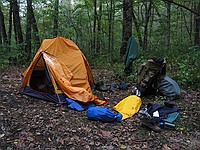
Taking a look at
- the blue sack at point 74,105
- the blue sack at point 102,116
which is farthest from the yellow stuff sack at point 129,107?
the blue sack at point 74,105

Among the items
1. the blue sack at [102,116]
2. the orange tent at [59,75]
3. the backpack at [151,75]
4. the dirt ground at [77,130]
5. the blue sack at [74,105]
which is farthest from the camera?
the backpack at [151,75]

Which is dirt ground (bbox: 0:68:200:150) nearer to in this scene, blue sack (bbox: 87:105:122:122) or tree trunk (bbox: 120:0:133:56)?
blue sack (bbox: 87:105:122:122)

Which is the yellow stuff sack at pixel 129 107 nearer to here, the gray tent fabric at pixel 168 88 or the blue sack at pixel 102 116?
the blue sack at pixel 102 116

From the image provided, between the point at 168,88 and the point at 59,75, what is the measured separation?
2823 millimetres

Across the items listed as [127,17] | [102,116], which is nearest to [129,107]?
[102,116]

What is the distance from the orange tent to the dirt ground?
400 mm

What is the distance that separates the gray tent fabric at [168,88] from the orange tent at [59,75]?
1.60 metres

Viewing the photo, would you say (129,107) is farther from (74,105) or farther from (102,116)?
(74,105)

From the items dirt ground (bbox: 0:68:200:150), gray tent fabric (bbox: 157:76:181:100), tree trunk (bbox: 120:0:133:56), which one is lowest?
dirt ground (bbox: 0:68:200:150)

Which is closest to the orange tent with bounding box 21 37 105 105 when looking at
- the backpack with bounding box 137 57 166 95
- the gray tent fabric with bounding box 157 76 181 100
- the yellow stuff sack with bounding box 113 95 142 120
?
the yellow stuff sack with bounding box 113 95 142 120

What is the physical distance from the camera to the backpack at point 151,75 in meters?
5.81

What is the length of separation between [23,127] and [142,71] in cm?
338

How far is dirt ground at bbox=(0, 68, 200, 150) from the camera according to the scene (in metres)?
3.65

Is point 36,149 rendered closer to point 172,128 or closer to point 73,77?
point 172,128
